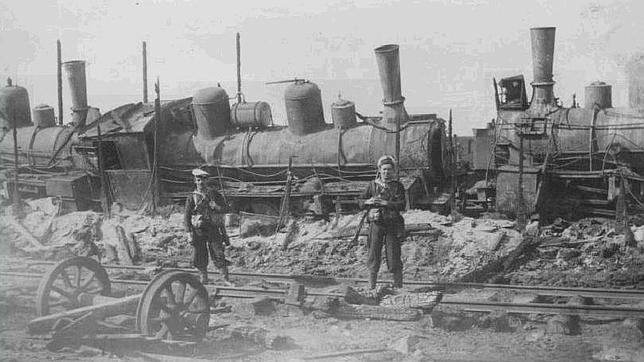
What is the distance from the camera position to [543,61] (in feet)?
41.8

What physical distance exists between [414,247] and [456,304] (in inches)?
138

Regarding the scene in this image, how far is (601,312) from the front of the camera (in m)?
7.47

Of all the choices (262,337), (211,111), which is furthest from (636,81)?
(262,337)

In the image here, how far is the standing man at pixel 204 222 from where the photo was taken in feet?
30.8

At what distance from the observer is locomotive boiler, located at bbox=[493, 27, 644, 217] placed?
12.2 m

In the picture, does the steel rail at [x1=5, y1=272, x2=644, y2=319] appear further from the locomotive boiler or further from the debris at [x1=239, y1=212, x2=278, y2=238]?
the locomotive boiler

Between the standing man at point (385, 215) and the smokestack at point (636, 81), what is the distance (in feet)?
19.2

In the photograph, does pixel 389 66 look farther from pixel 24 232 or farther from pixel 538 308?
pixel 24 232

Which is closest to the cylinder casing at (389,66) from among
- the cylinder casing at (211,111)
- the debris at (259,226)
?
the debris at (259,226)


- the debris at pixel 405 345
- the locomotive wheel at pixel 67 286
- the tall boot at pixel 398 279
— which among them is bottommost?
the debris at pixel 405 345

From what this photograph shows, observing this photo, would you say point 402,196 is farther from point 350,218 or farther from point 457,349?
point 350,218

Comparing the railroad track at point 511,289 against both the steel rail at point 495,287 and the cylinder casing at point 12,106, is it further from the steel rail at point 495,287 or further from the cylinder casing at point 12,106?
the cylinder casing at point 12,106

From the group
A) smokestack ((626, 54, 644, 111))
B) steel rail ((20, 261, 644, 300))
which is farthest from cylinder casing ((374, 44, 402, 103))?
steel rail ((20, 261, 644, 300))

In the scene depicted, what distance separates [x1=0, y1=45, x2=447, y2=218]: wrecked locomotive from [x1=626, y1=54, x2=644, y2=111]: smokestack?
11.6ft
